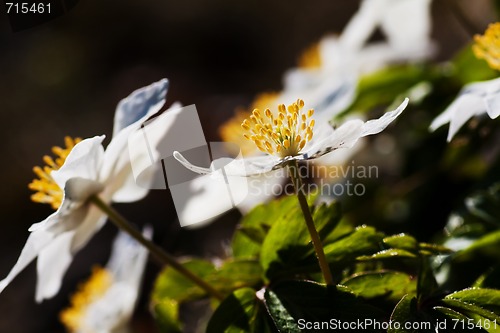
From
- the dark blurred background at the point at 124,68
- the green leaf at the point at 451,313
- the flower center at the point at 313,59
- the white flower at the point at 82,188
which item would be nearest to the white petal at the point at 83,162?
the white flower at the point at 82,188

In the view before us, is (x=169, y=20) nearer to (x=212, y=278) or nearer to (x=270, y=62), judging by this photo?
(x=270, y=62)

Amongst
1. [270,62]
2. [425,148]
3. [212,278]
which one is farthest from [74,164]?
[270,62]

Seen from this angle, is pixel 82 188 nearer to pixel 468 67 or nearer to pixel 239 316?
pixel 239 316

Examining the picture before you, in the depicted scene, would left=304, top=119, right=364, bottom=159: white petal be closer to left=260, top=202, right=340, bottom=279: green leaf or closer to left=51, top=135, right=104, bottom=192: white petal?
left=260, top=202, right=340, bottom=279: green leaf

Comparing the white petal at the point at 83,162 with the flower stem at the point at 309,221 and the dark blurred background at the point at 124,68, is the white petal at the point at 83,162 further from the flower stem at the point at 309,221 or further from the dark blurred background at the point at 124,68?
the dark blurred background at the point at 124,68

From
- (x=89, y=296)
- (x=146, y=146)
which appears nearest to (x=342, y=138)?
(x=146, y=146)

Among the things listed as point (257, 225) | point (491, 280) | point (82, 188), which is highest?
point (82, 188)
